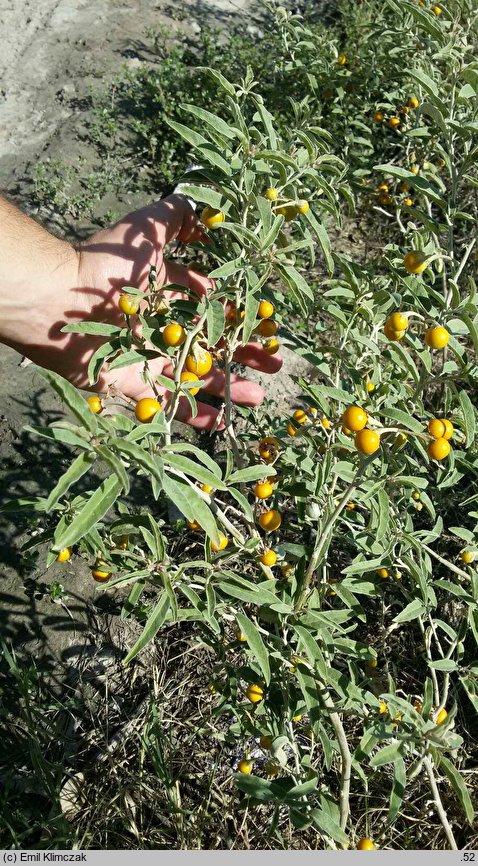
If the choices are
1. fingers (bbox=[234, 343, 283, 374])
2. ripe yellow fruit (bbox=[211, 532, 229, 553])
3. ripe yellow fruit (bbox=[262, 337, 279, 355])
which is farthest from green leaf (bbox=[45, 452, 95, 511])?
fingers (bbox=[234, 343, 283, 374])

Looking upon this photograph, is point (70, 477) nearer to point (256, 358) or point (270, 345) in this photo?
point (270, 345)

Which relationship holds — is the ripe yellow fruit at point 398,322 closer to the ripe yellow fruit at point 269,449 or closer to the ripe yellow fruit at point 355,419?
the ripe yellow fruit at point 355,419

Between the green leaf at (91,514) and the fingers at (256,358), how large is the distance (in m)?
1.28

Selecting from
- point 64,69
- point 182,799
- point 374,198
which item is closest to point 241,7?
point 64,69

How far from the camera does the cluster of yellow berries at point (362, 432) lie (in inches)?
55.7

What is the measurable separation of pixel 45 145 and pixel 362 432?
4.24 metres

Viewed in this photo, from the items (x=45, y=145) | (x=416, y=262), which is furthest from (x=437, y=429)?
(x=45, y=145)

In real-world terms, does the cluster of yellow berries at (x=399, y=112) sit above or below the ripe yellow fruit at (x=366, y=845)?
above

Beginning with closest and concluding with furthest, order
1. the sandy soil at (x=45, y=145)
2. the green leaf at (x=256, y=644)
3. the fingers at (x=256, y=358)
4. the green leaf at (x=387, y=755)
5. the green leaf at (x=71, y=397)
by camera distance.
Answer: the green leaf at (x=71, y=397), the green leaf at (x=387, y=755), the green leaf at (x=256, y=644), the fingers at (x=256, y=358), the sandy soil at (x=45, y=145)

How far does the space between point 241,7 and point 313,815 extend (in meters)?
6.72

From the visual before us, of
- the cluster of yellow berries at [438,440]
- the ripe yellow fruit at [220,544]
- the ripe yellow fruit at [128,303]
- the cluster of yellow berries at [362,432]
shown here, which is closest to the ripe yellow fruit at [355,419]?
the cluster of yellow berries at [362,432]

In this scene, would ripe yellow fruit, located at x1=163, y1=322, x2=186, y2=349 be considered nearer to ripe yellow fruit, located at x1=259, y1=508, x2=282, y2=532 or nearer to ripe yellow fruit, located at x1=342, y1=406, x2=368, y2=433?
ripe yellow fruit, located at x1=342, y1=406, x2=368, y2=433

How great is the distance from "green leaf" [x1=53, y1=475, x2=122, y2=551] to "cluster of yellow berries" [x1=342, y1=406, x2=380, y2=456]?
53 centimetres

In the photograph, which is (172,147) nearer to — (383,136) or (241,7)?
A: (383,136)
